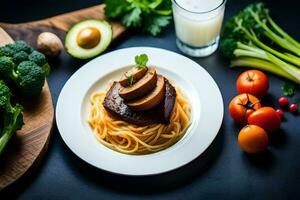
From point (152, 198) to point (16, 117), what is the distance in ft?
4.29

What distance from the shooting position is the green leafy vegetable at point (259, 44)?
4660mm

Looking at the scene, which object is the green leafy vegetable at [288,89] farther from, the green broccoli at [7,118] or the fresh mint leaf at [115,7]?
the green broccoli at [7,118]

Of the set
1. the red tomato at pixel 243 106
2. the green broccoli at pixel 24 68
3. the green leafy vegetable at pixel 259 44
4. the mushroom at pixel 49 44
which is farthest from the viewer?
the mushroom at pixel 49 44

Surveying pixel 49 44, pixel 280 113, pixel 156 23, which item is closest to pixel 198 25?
pixel 156 23

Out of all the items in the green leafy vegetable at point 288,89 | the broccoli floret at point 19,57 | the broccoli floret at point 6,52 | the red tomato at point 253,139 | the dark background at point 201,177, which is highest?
the broccoli floret at point 6,52

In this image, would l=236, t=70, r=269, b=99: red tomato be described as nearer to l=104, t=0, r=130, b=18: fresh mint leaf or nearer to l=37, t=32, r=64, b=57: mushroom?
l=104, t=0, r=130, b=18: fresh mint leaf

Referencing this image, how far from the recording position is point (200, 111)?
4.30 metres

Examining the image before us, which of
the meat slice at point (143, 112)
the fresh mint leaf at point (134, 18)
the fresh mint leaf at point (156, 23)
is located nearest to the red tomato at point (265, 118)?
the meat slice at point (143, 112)

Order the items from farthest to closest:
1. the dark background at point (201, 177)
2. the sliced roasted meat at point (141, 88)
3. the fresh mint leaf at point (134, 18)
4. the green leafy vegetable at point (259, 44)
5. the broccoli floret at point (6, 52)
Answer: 1. the fresh mint leaf at point (134, 18)
2. the green leafy vegetable at point (259, 44)
3. the broccoli floret at point (6, 52)
4. the sliced roasted meat at point (141, 88)
5. the dark background at point (201, 177)

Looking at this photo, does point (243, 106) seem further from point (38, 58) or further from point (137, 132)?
point (38, 58)

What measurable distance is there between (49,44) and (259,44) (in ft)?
6.76

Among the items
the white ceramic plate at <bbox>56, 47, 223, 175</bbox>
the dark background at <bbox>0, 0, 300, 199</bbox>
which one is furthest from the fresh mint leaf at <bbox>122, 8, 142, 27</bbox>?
the dark background at <bbox>0, 0, 300, 199</bbox>

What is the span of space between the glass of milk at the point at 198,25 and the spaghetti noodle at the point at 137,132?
77cm

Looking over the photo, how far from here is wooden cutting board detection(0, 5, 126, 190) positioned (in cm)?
403
